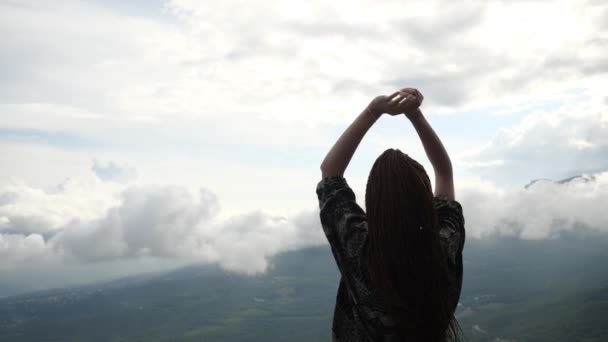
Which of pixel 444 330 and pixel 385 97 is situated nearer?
pixel 444 330

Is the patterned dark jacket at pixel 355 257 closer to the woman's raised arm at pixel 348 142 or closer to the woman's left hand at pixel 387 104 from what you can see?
the woman's raised arm at pixel 348 142

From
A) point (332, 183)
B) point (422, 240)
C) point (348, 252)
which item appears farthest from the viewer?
point (332, 183)

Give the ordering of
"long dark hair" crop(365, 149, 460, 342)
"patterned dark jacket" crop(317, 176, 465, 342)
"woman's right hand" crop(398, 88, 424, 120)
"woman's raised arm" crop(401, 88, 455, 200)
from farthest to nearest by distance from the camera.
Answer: "woman's raised arm" crop(401, 88, 455, 200) → "woman's right hand" crop(398, 88, 424, 120) → "patterned dark jacket" crop(317, 176, 465, 342) → "long dark hair" crop(365, 149, 460, 342)

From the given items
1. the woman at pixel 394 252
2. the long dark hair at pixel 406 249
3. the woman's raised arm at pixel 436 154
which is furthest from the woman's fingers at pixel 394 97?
the long dark hair at pixel 406 249

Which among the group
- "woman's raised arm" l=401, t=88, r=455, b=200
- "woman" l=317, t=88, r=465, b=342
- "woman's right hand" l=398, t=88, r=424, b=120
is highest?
"woman's right hand" l=398, t=88, r=424, b=120

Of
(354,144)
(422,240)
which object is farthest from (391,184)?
(354,144)

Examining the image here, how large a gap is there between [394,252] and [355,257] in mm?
288

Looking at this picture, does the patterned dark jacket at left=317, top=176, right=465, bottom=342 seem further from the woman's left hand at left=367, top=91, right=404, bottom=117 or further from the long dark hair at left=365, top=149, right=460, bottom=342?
the woman's left hand at left=367, top=91, right=404, bottom=117

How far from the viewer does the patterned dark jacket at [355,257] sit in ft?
9.55

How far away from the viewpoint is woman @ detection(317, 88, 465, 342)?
9.04 feet

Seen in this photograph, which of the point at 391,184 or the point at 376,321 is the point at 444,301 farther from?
the point at 391,184

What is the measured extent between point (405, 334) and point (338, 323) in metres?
0.46

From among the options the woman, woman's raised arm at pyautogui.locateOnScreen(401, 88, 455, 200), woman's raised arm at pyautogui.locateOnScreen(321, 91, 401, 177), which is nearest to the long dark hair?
the woman

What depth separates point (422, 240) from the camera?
9.08 ft
